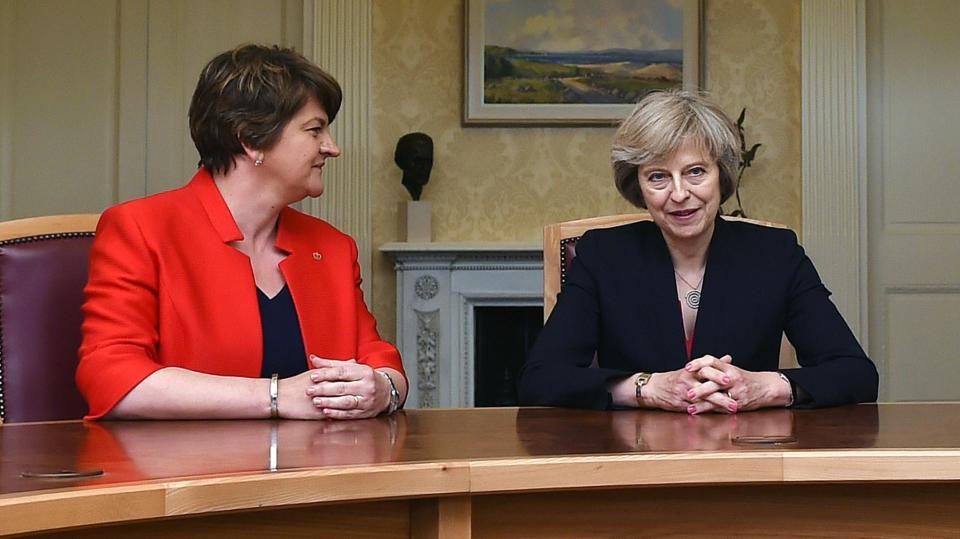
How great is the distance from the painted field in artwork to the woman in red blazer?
276cm

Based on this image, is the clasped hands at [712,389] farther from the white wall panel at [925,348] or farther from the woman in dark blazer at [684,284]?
the white wall panel at [925,348]

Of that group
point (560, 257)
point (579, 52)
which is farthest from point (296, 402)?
point (579, 52)

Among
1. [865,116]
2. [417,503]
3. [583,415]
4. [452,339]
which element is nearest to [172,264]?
[583,415]

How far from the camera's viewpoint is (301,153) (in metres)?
2.34

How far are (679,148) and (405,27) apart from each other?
307 centimetres

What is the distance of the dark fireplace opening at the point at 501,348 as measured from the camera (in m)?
5.14

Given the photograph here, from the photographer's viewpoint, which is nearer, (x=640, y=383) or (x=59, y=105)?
(x=640, y=383)

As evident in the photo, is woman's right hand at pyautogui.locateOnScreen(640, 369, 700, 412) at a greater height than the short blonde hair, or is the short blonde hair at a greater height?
the short blonde hair

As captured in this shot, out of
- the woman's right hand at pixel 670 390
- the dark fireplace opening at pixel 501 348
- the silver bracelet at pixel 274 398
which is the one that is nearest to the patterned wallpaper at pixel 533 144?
the dark fireplace opening at pixel 501 348

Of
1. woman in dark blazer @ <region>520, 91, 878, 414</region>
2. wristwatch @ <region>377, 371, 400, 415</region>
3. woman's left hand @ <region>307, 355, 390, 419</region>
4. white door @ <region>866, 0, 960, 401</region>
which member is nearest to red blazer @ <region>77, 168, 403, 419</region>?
wristwatch @ <region>377, 371, 400, 415</region>

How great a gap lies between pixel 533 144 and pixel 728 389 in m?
3.28

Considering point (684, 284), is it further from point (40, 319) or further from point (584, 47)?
point (584, 47)

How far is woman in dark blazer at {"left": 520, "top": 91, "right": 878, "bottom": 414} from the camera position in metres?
2.24

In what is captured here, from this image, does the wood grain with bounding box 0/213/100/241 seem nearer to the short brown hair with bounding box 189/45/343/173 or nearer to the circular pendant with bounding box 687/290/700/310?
the short brown hair with bounding box 189/45/343/173
